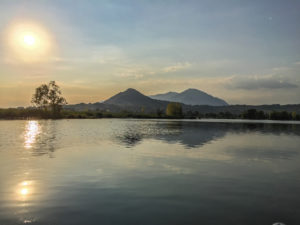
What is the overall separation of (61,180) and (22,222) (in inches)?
320

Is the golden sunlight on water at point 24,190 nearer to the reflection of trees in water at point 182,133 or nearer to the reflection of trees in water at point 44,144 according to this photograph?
the reflection of trees in water at point 44,144

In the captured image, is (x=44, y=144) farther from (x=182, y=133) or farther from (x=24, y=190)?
(x=182, y=133)

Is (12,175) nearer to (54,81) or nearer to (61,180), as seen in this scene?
(61,180)

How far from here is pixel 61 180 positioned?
19.5 metres

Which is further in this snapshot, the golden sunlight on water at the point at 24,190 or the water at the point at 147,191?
the golden sunlight on water at the point at 24,190

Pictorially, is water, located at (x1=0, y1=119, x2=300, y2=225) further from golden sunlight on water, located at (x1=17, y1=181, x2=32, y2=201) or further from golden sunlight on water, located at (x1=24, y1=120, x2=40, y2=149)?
golden sunlight on water, located at (x1=24, y1=120, x2=40, y2=149)

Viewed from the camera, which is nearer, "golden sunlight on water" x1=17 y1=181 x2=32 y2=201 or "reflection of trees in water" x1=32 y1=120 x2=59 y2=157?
"golden sunlight on water" x1=17 y1=181 x2=32 y2=201

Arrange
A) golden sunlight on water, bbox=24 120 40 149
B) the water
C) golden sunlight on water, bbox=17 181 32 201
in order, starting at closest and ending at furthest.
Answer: the water → golden sunlight on water, bbox=17 181 32 201 → golden sunlight on water, bbox=24 120 40 149

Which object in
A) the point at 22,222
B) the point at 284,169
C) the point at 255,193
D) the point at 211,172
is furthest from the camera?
the point at 284,169

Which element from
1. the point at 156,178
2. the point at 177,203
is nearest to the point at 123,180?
the point at 156,178

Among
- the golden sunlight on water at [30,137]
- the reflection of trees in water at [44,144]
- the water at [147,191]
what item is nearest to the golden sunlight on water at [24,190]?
the water at [147,191]

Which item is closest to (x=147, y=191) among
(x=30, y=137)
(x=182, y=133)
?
(x=30, y=137)

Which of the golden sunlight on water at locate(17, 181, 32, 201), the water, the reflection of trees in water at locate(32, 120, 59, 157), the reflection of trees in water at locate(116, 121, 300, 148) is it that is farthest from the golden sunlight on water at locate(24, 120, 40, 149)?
the golden sunlight on water at locate(17, 181, 32, 201)

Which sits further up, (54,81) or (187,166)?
(54,81)
